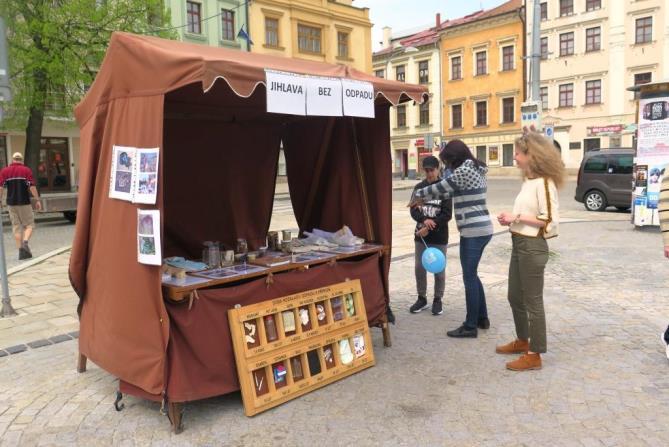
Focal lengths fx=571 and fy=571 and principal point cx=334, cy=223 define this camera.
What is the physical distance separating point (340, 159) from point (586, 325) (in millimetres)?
2880

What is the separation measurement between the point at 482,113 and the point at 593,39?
9302 millimetres

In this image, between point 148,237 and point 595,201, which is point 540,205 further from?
point 595,201

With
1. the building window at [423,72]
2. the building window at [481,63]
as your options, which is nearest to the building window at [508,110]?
the building window at [481,63]

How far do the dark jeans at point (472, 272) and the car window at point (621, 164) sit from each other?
1227 cm

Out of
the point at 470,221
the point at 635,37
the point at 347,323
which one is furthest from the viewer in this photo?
the point at 635,37

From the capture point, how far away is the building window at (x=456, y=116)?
151 feet

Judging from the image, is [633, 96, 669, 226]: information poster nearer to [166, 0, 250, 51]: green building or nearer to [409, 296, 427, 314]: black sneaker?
[409, 296, 427, 314]: black sneaker

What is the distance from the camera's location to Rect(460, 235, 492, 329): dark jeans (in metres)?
5.00

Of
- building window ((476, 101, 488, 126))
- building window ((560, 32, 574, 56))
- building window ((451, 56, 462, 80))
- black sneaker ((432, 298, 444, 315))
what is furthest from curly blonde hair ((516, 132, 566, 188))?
building window ((451, 56, 462, 80))

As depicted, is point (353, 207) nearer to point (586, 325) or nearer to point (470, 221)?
point (470, 221)

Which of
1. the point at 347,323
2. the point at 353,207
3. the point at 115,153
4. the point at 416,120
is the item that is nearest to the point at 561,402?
the point at 347,323

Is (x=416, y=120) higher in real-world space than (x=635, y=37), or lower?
lower

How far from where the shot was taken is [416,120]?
48406 millimetres

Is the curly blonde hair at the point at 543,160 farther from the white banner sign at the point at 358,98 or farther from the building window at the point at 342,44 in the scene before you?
the building window at the point at 342,44
